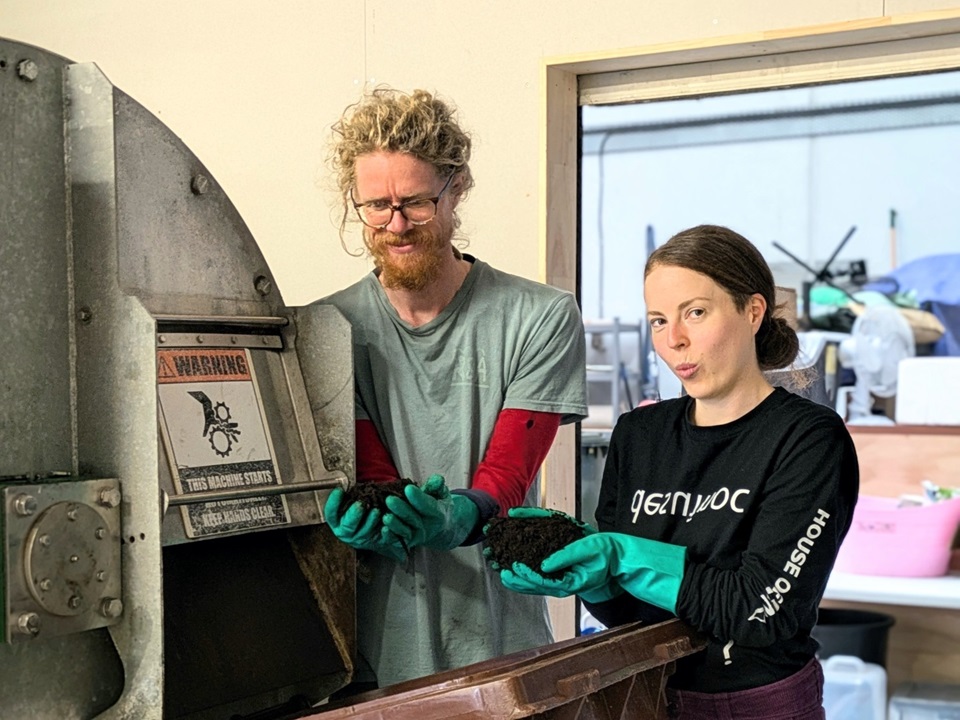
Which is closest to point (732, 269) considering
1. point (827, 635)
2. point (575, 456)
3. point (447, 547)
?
point (447, 547)

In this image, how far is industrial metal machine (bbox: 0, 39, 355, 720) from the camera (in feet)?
4.34

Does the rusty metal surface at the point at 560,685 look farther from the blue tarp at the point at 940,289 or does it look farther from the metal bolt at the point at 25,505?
the blue tarp at the point at 940,289

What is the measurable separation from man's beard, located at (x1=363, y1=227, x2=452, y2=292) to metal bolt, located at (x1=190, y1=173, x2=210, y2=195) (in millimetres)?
259

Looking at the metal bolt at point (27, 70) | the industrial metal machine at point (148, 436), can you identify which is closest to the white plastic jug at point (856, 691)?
the industrial metal machine at point (148, 436)

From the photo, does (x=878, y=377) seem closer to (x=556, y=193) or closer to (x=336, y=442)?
(x=556, y=193)

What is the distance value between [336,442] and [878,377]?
2.26 meters

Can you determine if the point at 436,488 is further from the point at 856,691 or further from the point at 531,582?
the point at 856,691

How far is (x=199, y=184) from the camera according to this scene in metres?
1.62

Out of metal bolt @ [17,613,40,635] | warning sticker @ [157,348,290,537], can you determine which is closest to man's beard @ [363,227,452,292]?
warning sticker @ [157,348,290,537]

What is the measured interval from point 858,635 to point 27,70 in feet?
8.59

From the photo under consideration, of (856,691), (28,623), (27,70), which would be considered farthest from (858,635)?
(27,70)

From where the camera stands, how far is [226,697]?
152cm

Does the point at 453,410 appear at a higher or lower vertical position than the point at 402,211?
lower

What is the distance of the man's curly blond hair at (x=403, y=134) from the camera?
1.73 metres
